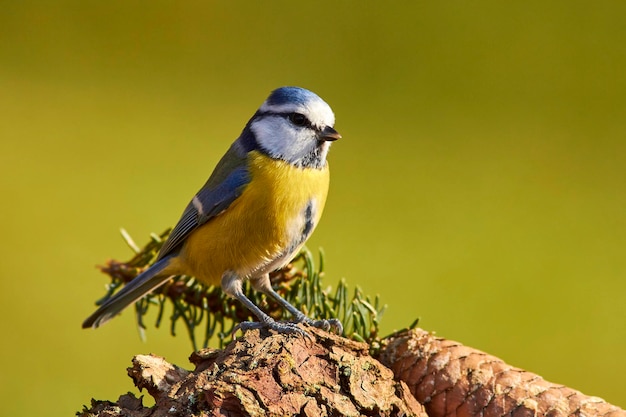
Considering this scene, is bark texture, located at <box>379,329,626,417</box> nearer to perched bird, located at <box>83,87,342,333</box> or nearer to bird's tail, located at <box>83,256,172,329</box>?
perched bird, located at <box>83,87,342,333</box>

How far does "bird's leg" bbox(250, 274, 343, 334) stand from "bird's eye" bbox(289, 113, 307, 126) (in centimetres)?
18

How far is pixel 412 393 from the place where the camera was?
594mm

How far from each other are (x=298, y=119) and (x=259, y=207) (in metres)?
0.12

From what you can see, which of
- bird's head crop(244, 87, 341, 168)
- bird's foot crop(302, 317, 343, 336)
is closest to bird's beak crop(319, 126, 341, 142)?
bird's head crop(244, 87, 341, 168)

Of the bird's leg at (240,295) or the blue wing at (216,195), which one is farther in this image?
the blue wing at (216,195)

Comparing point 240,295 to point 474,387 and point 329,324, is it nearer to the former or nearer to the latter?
point 329,324

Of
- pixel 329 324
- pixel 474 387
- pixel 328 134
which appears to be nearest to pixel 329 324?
pixel 329 324

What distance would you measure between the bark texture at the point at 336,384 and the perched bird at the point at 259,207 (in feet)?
0.74

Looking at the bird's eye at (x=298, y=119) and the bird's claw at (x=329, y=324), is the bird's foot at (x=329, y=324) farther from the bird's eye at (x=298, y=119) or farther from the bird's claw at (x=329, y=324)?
the bird's eye at (x=298, y=119)

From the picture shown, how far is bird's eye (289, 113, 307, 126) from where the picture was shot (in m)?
0.82

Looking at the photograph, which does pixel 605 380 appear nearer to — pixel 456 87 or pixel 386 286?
pixel 386 286

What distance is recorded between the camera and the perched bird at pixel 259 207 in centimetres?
80

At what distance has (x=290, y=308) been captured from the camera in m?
0.74

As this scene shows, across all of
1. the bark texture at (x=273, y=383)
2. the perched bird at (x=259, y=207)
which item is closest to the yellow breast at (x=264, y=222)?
the perched bird at (x=259, y=207)
